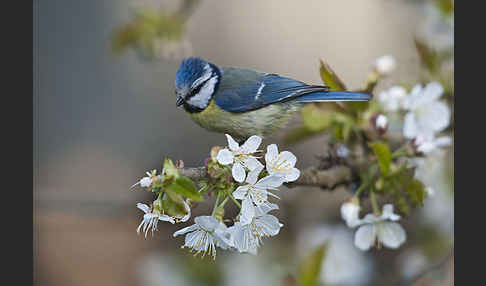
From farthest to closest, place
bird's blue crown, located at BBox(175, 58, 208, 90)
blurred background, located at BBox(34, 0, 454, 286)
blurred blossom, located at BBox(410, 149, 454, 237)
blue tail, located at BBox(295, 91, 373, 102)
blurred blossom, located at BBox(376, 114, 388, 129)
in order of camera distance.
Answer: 1. blurred background, located at BBox(34, 0, 454, 286)
2. blurred blossom, located at BBox(410, 149, 454, 237)
3. blurred blossom, located at BBox(376, 114, 388, 129)
4. blue tail, located at BBox(295, 91, 373, 102)
5. bird's blue crown, located at BBox(175, 58, 208, 90)

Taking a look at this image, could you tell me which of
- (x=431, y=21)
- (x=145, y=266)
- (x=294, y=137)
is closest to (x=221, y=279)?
(x=145, y=266)

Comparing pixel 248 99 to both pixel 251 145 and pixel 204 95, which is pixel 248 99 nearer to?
pixel 204 95

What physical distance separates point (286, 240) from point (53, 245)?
0.85 m

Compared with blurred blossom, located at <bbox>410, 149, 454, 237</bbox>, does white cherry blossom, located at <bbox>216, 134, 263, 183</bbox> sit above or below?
above

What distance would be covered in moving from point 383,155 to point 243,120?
261mm

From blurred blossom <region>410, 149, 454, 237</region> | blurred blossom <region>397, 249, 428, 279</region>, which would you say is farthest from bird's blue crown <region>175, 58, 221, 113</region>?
blurred blossom <region>397, 249, 428, 279</region>

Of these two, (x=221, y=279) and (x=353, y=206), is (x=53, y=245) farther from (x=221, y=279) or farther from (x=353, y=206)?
(x=353, y=206)

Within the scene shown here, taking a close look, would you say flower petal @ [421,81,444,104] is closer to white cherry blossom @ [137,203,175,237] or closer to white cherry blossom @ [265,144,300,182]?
white cherry blossom @ [265,144,300,182]

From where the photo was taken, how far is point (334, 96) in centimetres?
83

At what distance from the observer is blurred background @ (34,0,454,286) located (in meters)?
1.31

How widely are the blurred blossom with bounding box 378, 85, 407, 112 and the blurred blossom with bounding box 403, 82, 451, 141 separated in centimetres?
2

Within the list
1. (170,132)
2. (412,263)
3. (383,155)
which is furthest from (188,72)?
(170,132)

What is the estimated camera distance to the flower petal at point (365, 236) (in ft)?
2.86

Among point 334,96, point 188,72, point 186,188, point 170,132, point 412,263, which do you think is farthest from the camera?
point 170,132
